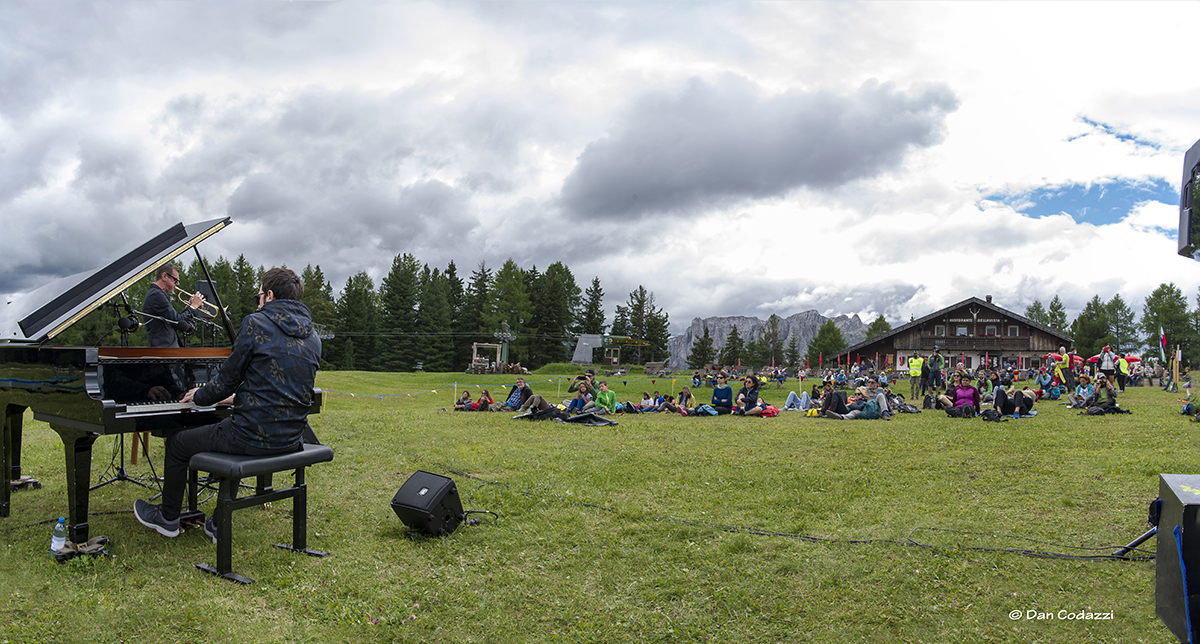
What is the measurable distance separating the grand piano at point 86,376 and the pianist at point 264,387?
394 millimetres

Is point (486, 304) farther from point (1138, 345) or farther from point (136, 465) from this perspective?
point (1138, 345)

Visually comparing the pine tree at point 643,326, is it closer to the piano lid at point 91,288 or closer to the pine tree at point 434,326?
the pine tree at point 434,326

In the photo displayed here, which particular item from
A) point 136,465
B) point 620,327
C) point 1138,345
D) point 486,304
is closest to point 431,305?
point 486,304

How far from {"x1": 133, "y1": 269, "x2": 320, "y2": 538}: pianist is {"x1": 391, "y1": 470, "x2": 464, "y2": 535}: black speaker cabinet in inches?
37.2

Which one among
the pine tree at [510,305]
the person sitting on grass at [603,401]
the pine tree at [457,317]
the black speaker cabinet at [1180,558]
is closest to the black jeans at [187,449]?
the black speaker cabinet at [1180,558]

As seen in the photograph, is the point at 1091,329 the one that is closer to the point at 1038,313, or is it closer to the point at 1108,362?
the point at 1038,313

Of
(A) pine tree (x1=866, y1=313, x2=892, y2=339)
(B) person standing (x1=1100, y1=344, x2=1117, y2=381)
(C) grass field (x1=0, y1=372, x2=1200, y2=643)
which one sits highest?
(A) pine tree (x1=866, y1=313, x2=892, y2=339)

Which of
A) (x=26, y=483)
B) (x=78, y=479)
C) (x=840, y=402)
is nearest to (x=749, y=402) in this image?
(x=840, y=402)

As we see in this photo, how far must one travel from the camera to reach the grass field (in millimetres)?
3592

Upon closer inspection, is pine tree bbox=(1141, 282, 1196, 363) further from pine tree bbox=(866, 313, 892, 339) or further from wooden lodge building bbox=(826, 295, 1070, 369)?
pine tree bbox=(866, 313, 892, 339)

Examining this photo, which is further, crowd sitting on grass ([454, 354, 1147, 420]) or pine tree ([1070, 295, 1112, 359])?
pine tree ([1070, 295, 1112, 359])

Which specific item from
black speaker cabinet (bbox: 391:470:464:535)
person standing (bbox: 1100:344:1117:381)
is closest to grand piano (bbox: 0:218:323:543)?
black speaker cabinet (bbox: 391:470:464:535)

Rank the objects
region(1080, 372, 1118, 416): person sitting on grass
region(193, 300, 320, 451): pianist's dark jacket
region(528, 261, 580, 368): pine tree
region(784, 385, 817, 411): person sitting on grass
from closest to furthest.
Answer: region(193, 300, 320, 451): pianist's dark jacket
region(1080, 372, 1118, 416): person sitting on grass
region(784, 385, 817, 411): person sitting on grass
region(528, 261, 580, 368): pine tree

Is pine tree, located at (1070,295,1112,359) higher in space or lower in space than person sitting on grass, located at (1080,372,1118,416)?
higher
